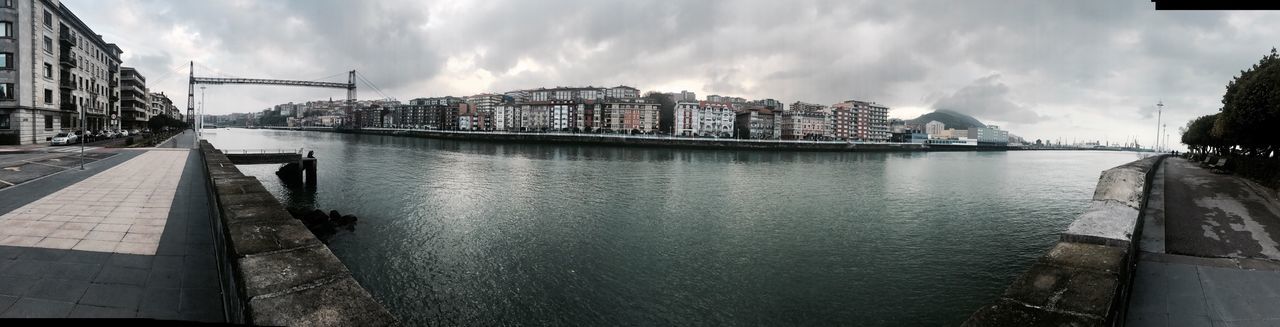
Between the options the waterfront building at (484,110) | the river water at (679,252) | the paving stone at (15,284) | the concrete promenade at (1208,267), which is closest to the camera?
the paving stone at (15,284)

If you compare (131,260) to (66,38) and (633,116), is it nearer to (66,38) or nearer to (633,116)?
(66,38)

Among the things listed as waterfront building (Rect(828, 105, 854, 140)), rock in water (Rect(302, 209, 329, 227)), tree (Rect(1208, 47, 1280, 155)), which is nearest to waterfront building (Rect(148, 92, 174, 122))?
rock in water (Rect(302, 209, 329, 227))

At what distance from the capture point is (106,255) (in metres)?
6.75

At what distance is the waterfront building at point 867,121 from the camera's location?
472 ft

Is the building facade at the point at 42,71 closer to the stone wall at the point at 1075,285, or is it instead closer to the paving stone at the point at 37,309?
the paving stone at the point at 37,309

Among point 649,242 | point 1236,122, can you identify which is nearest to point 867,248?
point 649,242

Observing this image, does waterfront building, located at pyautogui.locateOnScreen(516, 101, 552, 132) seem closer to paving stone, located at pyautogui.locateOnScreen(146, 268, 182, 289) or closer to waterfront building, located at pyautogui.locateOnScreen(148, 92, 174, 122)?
waterfront building, located at pyautogui.locateOnScreen(148, 92, 174, 122)

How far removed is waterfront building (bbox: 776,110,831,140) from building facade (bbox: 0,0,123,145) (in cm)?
12144

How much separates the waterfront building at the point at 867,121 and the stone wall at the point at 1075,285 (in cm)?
14363

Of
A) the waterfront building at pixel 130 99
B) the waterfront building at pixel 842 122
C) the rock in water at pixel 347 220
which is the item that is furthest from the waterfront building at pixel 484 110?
the rock in water at pixel 347 220

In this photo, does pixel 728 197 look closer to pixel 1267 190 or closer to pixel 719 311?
pixel 719 311

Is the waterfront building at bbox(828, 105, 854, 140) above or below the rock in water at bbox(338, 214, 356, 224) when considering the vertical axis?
above

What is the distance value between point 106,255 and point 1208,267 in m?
16.3

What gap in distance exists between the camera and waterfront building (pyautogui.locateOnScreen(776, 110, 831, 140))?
439ft
